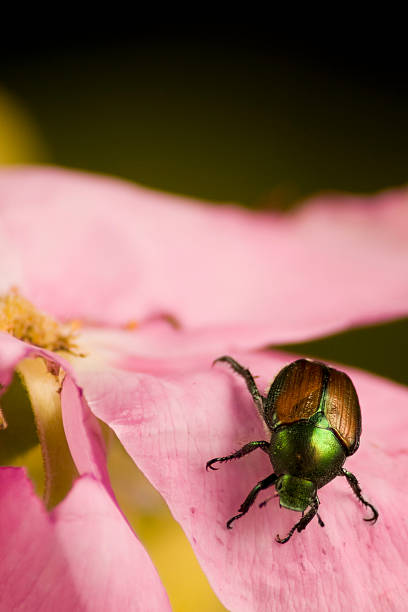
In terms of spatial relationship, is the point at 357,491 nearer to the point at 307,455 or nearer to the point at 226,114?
the point at 307,455

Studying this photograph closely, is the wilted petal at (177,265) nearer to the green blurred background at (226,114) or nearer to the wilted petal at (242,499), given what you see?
the wilted petal at (242,499)

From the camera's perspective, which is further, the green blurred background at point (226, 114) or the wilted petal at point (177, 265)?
the green blurred background at point (226, 114)

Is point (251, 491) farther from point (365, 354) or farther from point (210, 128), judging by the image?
point (210, 128)

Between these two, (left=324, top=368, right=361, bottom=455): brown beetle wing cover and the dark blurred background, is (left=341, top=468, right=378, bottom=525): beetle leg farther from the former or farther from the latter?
the dark blurred background

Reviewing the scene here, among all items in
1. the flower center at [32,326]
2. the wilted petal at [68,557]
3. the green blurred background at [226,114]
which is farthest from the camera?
the green blurred background at [226,114]

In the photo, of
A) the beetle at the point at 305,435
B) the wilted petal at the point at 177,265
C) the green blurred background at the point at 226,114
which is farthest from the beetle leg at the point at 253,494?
the green blurred background at the point at 226,114

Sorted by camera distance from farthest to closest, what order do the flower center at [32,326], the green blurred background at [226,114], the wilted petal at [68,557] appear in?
the green blurred background at [226,114]
the flower center at [32,326]
the wilted petal at [68,557]

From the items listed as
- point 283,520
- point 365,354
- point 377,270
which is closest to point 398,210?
point 377,270
